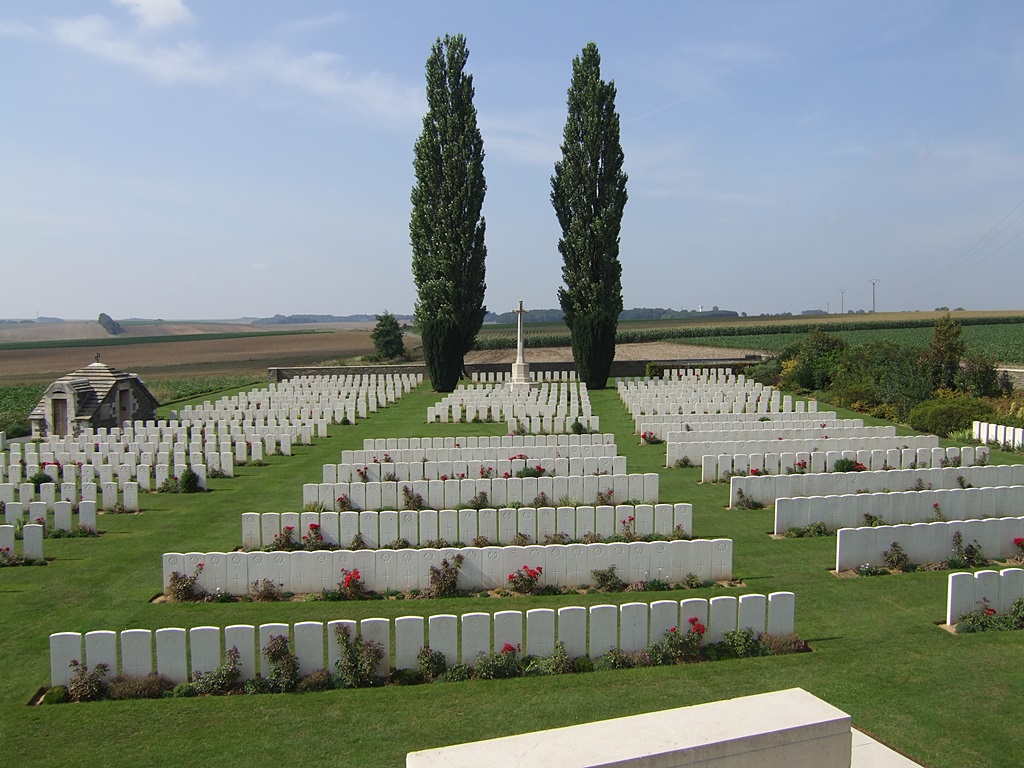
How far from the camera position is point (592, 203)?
3925 centimetres

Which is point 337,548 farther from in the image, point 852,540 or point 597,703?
point 852,540

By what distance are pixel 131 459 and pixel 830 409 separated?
25181mm

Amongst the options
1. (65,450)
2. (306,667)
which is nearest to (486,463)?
(306,667)

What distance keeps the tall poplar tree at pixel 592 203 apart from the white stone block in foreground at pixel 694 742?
33792 millimetres

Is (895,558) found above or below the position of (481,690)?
above

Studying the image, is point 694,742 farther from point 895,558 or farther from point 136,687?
point 895,558

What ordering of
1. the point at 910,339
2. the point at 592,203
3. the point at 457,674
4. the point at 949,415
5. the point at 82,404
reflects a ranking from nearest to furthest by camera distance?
the point at 457,674 → the point at 949,415 → the point at 82,404 → the point at 592,203 → the point at 910,339

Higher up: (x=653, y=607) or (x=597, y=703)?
(x=653, y=607)

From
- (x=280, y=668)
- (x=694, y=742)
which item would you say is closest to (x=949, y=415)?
(x=694, y=742)

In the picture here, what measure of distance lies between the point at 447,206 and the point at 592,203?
7167 mm

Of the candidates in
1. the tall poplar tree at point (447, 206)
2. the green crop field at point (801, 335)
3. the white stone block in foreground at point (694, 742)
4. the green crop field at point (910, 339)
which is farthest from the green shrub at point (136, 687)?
the green crop field at point (801, 335)

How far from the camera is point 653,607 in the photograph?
9305 millimetres

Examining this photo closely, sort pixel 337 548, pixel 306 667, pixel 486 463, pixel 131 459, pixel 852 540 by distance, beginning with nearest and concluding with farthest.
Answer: pixel 306 667
pixel 852 540
pixel 337 548
pixel 486 463
pixel 131 459

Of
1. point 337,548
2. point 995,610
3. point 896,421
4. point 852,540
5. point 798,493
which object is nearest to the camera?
point 995,610
